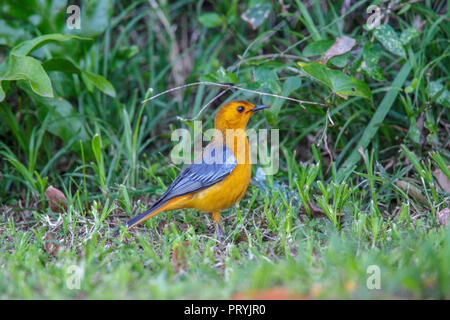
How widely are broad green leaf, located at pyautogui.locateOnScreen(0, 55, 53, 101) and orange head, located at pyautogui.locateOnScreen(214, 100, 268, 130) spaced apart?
1.47 metres

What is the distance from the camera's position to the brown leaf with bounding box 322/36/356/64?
4527mm

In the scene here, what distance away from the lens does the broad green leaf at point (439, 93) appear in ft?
15.1

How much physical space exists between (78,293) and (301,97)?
3075mm

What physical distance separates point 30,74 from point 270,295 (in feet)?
9.01

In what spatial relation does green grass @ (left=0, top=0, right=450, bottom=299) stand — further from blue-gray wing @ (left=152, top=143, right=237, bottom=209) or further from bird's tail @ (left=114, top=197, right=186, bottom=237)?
blue-gray wing @ (left=152, top=143, right=237, bottom=209)

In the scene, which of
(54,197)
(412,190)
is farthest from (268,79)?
(54,197)

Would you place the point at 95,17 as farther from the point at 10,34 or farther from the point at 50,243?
the point at 50,243

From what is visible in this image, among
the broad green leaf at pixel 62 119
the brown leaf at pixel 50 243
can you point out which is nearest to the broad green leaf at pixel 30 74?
the broad green leaf at pixel 62 119

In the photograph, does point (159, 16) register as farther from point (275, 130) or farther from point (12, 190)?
point (12, 190)

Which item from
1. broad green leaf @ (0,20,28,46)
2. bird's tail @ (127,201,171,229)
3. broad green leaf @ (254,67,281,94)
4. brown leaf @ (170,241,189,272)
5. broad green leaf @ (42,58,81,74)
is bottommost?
brown leaf @ (170,241,189,272)

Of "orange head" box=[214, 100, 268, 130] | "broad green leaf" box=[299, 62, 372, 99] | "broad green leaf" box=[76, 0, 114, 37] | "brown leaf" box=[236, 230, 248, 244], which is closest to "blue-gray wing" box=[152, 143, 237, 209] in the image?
"orange head" box=[214, 100, 268, 130]

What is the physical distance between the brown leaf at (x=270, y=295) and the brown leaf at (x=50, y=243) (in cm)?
165

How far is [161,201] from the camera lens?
4.12 metres
